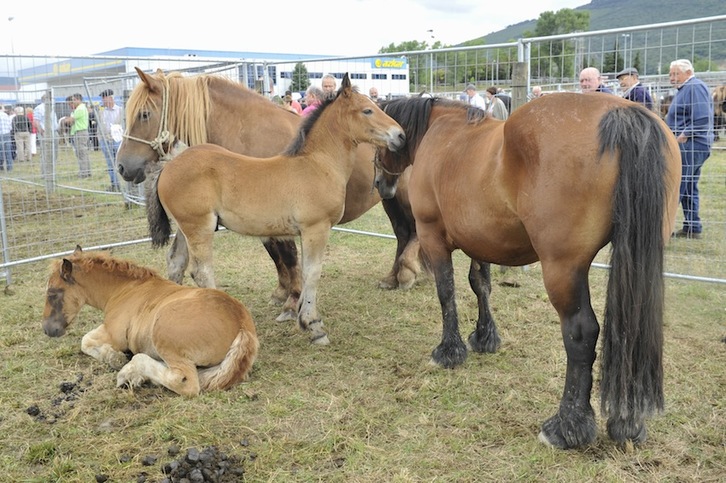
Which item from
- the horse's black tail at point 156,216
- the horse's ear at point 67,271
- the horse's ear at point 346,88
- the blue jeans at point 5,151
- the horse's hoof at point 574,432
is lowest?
the horse's hoof at point 574,432

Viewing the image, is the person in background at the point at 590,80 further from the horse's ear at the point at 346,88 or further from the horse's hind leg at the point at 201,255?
the horse's hind leg at the point at 201,255

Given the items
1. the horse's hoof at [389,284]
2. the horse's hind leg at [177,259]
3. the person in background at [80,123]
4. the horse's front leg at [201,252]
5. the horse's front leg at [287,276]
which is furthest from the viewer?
the person in background at [80,123]

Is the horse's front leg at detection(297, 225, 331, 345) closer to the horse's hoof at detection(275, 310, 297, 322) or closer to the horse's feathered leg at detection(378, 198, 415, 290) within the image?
the horse's hoof at detection(275, 310, 297, 322)

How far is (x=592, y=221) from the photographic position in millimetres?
2652

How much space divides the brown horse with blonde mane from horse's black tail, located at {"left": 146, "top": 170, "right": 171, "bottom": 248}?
0.45 m

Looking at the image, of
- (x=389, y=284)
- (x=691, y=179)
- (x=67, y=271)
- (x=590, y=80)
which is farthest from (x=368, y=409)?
(x=691, y=179)

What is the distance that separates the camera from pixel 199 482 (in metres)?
2.60

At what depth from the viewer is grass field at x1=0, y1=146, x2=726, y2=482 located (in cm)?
283

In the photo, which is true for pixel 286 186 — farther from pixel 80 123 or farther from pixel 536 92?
pixel 80 123

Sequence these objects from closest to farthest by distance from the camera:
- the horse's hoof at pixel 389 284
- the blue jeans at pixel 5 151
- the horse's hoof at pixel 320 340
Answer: the horse's hoof at pixel 320 340, the horse's hoof at pixel 389 284, the blue jeans at pixel 5 151

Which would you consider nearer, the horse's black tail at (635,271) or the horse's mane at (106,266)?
the horse's black tail at (635,271)

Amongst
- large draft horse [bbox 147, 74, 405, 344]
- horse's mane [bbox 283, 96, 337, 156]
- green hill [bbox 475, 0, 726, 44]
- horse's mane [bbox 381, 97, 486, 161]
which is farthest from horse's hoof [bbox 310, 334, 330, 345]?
green hill [bbox 475, 0, 726, 44]

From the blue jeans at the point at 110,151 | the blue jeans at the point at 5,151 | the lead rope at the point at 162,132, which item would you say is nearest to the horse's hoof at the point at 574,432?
the lead rope at the point at 162,132

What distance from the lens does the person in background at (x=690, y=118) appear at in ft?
20.1
